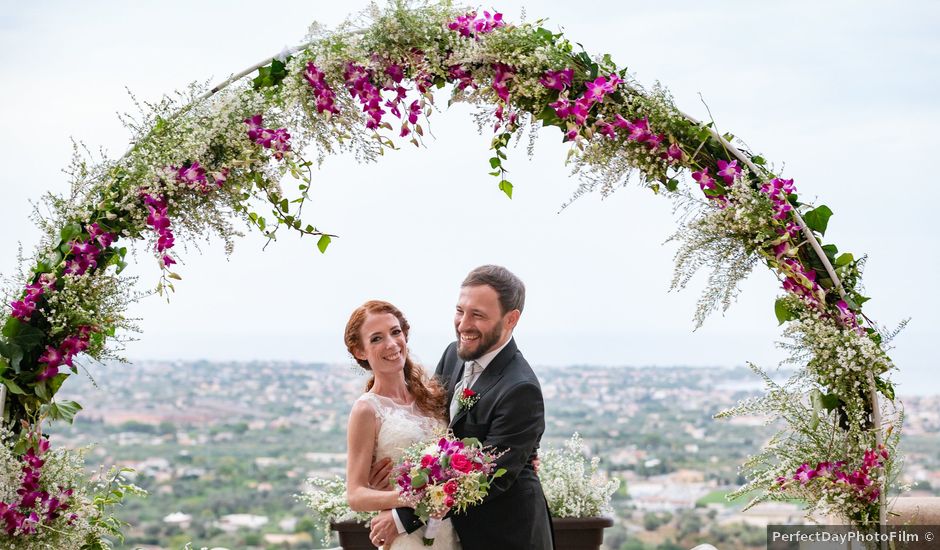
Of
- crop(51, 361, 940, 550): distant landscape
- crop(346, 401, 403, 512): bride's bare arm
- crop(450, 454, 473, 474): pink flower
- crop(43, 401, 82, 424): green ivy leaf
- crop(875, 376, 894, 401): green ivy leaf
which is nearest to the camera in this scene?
crop(450, 454, 473, 474): pink flower

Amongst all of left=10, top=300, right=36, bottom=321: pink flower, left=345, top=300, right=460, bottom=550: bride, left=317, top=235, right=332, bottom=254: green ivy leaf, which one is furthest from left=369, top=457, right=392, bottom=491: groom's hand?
left=10, top=300, right=36, bottom=321: pink flower

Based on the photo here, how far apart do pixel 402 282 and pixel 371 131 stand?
4.55 meters

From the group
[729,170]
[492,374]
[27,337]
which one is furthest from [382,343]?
[729,170]

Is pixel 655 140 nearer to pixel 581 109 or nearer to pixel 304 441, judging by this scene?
pixel 581 109

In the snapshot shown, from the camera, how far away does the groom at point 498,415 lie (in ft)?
15.8

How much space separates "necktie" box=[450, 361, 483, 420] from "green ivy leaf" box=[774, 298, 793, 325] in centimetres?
152

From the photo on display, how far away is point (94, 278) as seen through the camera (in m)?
4.86

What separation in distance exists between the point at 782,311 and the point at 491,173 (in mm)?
1596

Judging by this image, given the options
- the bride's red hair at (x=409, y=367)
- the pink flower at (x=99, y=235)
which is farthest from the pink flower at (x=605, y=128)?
the pink flower at (x=99, y=235)

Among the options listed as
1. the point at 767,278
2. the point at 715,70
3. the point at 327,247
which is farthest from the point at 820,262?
the point at 715,70

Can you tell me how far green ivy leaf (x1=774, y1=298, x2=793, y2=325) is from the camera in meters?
4.79

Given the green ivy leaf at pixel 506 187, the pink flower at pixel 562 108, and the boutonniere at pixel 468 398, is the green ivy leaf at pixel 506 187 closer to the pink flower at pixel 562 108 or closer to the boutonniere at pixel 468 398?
the pink flower at pixel 562 108

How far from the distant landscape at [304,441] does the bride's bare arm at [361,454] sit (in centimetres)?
405

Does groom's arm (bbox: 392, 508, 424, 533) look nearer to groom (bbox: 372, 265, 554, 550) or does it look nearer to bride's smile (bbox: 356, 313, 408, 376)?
groom (bbox: 372, 265, 554, 550)
